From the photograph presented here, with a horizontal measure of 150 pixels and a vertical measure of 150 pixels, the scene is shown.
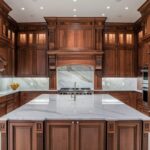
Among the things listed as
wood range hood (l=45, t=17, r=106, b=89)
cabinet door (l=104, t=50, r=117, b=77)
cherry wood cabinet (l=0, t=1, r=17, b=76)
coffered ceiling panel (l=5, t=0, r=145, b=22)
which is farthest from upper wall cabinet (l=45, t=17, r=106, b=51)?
cherry wood cabinet (l=0, t=1, r=17, b=76)

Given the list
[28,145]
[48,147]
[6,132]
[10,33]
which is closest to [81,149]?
[48,147]

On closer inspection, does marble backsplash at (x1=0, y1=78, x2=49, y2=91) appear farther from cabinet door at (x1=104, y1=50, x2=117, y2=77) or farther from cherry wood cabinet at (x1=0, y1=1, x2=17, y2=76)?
cabinet door at (x1=104, y1=50, x2=117, y2=77)

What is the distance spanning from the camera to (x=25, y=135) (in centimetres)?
253

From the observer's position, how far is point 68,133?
2.56 meters

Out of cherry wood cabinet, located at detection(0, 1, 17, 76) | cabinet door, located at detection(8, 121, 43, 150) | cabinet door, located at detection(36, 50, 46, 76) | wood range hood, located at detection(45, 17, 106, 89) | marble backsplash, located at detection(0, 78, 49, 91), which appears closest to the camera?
cabinet door, located at detection(8, 121, 43, 150)

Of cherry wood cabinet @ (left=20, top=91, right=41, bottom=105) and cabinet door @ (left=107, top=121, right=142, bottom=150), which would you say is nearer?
cabinet door @ (left=107, top=121, right=142, bottom=150)

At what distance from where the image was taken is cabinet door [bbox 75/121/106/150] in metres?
2.54

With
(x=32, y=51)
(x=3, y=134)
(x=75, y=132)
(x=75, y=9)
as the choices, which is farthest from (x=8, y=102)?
(x=75, y=132)

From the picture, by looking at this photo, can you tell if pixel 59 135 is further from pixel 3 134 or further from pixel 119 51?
pixel 119 51

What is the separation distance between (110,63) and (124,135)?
203 inches

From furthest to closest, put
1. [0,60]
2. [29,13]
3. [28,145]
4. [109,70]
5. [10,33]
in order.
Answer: [109,70] → [10,33] → [29,13] → [0,60] → [28,145]

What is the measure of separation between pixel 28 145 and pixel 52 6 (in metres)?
4.15

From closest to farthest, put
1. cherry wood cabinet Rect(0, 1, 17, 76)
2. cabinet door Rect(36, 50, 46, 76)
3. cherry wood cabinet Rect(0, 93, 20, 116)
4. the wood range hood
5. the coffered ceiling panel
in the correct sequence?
the coffered ceiling panel
cherry wood cabinet Rect(0, 93, 20, 116)
cherry wood cabinet Rect(0, 1, 17, 76)
the wood range hood
cabinet door Rect(36, 50, 46, 76)

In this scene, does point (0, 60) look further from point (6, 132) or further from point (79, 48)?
point (6, 132)
